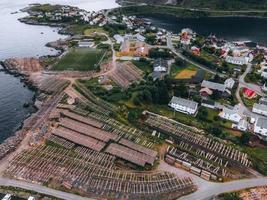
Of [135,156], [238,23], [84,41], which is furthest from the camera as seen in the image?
[238,23]

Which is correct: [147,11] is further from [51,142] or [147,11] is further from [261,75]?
[51,142]

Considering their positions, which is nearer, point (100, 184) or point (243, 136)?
point (100, 184)

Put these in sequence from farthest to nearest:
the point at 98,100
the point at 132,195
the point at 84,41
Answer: the point at 84,41
the point at 98,100
the point at 132,195

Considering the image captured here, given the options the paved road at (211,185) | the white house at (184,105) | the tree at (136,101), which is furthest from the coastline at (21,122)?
the white house at (184,105)

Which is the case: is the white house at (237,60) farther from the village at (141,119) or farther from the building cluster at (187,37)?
the building cluster at (187,37)

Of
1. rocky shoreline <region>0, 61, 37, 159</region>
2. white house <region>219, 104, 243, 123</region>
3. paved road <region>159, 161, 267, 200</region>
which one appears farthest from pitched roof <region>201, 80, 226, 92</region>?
rocky shoreline <region>0, 61, 37, 159</region>

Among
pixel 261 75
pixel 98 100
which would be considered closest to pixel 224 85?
pixel 261 75

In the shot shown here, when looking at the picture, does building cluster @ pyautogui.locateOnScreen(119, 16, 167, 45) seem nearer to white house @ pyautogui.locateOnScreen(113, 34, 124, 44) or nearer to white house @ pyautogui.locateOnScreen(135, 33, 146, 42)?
white house @ pyautogui.locateOnScreen(135, 33, 146, 42)
